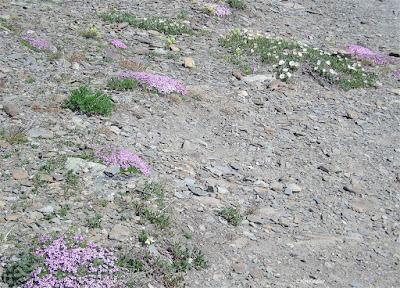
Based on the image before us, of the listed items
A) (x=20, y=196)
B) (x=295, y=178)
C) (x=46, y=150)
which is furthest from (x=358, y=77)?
(x=20, y=196)

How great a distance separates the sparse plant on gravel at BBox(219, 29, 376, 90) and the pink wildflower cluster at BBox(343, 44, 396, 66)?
3.33 feet

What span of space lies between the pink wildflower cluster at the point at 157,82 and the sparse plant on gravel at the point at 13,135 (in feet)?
11.5

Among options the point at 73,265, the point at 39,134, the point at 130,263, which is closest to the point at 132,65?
the point at 39,134

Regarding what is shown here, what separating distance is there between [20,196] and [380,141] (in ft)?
29.8

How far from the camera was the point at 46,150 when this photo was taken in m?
8.05

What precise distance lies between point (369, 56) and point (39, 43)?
11761 millimetres

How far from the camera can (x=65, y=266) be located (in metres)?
5.62

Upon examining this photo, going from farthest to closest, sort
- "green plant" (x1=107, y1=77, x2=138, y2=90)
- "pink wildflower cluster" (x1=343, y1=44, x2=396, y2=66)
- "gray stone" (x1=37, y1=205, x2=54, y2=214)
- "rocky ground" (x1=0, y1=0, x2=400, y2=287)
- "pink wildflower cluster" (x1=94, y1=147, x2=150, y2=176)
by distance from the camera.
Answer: "pink wildflower cluster" (x1=343, y1=44, x2=396, y2=66) → "green plant" (x1=107, y1=77, x2=138, y2=90) → "pink wildflower cluster" (x1=94, y1=147, x2=150, y2=176) → "rocky ground" (x1=0, y1=0, x2=400, y2=287) → "gray stone" (x1=37, y1=205, x2=54, y2=214)

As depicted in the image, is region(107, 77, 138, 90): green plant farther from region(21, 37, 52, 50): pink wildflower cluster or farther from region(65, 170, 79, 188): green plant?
region(65, 170, 79, 188): green plant

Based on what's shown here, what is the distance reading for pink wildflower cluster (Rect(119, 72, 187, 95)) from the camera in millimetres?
11172

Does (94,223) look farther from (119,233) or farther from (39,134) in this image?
(39,134)

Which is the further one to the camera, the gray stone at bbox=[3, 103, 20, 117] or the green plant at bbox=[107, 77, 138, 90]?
the green plant at bbox=[107, 77, 138, 90]

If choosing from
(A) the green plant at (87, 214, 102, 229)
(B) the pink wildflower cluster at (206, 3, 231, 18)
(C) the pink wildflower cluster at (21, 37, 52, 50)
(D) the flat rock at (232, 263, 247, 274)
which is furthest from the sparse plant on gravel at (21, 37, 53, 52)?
(D) the flat rock at (232, 263, 247, 274)

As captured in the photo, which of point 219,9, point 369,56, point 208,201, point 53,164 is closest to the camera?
point 53,164
